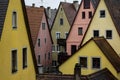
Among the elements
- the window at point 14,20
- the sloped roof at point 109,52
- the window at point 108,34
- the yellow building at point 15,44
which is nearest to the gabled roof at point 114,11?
the window at point 108,34

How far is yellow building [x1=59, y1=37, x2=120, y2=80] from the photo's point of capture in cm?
4212

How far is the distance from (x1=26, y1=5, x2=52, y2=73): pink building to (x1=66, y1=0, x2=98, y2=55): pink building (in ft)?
14.7

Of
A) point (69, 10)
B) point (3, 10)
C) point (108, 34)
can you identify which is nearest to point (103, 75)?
point (108, 34)

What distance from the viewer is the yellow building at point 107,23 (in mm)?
48875

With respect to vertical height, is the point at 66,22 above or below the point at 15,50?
above

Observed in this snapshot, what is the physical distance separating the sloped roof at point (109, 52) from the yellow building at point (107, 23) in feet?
8.19

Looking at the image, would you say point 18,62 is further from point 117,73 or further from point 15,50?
point 117,73

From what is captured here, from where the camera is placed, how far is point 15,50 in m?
26.4

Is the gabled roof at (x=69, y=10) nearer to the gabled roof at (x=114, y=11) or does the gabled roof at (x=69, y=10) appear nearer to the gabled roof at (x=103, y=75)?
the gabled roof at (x=114, y=11)

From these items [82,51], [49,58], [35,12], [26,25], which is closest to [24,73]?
[26,25]

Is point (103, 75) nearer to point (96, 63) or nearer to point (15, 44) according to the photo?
point (96, 63)

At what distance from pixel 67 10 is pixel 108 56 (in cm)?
2689

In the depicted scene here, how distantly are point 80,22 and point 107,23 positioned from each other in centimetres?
896

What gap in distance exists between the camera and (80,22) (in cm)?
5806
